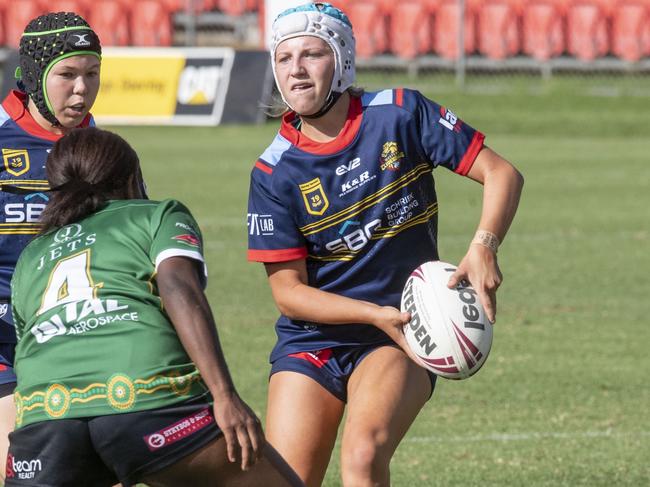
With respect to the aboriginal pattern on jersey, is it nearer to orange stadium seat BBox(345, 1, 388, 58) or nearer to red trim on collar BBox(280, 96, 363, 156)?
red trim on collar BBox(280, 96, 363, 156)

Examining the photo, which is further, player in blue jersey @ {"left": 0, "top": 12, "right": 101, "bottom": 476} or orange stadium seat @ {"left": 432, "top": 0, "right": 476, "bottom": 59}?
orange stadium seat @ {"left": 432, "top": 0, "right": 476, "bottom": 59}

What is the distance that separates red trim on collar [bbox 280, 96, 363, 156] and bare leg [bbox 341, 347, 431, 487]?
0.85 m

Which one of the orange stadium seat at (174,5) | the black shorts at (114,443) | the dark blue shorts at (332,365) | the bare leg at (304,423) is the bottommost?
the orange stadium seat at (174,5)

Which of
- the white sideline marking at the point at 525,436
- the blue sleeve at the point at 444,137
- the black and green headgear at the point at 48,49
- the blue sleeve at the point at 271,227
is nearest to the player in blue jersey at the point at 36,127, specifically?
the black and green headgear at the point at 48,49

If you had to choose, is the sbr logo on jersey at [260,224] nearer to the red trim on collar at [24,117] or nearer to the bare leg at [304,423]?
the bare leg at [304,423]

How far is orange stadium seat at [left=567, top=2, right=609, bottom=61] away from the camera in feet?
95.7

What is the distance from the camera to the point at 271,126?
82.6 ft

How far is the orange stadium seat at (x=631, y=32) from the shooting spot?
29.0 meters

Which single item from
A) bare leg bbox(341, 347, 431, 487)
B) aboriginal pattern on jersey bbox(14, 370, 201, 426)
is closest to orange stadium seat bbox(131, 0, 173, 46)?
bare leg bbox(341, 347, 431, 487)

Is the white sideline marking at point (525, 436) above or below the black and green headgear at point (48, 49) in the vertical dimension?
below

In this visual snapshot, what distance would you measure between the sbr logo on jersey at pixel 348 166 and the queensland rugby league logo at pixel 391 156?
0.32ft

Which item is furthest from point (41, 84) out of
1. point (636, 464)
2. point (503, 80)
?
point (503, 80)

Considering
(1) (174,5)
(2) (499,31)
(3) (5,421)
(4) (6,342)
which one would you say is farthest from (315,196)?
(1) (174,5)

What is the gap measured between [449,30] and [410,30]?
824mm
